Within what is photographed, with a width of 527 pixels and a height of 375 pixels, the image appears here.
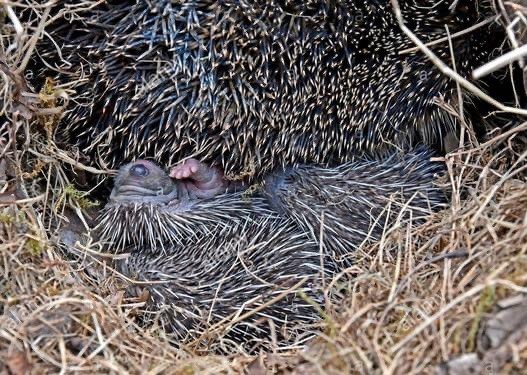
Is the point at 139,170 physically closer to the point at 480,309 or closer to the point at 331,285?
the point at 331,285

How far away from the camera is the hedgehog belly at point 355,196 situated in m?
3.78

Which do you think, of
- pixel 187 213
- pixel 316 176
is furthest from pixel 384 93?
pixel 187 213

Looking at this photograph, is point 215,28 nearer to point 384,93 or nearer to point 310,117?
point 310,117

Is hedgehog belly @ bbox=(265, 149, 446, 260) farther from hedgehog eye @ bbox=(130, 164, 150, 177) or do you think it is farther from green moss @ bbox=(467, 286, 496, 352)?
green moss @ bbox=(467, 286, 496, 352)

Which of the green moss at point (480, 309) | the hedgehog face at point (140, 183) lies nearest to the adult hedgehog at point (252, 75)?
the hedgehog face at point (140, 183)

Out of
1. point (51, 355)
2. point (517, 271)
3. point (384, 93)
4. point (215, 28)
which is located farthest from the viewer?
point (384, 93)

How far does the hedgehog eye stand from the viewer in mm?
3838

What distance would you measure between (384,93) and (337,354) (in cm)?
161

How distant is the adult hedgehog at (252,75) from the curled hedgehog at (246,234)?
0.59 ft

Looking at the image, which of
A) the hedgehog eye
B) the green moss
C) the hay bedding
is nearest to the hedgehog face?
the hedgehog eye

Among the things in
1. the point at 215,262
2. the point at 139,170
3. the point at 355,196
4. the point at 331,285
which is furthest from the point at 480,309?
the point at 139,170

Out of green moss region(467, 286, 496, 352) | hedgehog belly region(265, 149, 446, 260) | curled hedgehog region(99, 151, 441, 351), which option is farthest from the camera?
hedgehog belly region(265, 149, 446, 260)

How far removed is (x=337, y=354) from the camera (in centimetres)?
266

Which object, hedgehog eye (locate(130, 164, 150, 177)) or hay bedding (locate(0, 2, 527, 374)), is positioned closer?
hay bedding (locate(0, 2, 527, 374))
